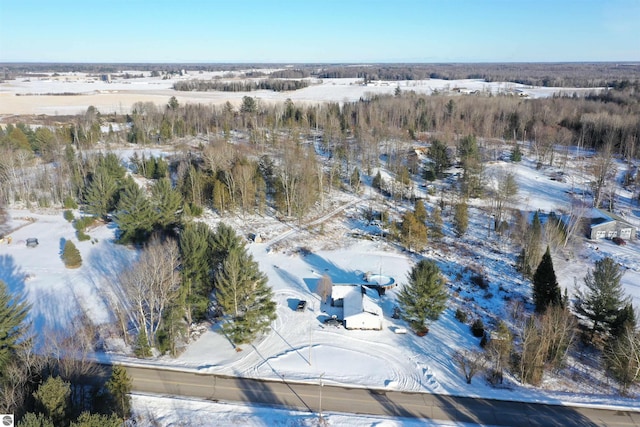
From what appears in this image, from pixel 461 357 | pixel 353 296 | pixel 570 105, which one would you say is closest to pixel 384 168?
pixel 353 296

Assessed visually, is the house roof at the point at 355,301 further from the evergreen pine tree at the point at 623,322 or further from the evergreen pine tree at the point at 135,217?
the evergreen pine tree at the point at 135,217

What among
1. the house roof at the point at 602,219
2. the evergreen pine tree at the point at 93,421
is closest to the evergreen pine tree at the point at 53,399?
the evergreen pine tree at the point at 93,421

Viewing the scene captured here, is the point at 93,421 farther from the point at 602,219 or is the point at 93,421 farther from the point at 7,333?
the point at 602,219

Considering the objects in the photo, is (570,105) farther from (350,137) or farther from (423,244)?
(423,244)

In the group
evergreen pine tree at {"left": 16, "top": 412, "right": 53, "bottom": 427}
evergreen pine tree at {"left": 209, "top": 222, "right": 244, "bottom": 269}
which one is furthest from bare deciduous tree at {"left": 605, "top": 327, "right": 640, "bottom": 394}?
evergreen pine tree at {"left": 16, "top": 412, "right": 53, "bottom": 427}

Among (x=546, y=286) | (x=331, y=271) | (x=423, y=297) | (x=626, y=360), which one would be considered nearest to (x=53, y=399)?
(x=423, y=297)

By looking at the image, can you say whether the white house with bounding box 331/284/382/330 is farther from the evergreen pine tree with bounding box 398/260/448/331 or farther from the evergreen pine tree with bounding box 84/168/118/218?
the evergreen pine tree with bounding box 84/168/118/218
